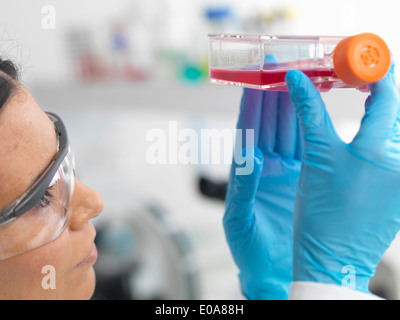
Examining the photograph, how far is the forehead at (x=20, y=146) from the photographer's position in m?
0.59

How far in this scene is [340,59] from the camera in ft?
1.86

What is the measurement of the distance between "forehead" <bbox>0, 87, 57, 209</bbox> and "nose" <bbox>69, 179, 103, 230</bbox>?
95 millimetres

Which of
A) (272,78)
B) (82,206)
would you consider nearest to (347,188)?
(272,78)

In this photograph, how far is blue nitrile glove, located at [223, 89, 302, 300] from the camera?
0.78 m

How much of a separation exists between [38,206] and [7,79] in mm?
189

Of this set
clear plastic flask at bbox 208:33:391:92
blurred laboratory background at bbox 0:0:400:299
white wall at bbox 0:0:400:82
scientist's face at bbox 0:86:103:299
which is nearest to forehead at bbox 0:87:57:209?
scientist's face at bbox 0:86:103:299

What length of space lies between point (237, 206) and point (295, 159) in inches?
6.5

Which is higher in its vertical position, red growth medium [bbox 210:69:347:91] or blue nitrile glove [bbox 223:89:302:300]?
red growth medium [bbox 210:69:347:91]

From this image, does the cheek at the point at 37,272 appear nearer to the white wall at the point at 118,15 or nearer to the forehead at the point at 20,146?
the forehead at the point at 20,146

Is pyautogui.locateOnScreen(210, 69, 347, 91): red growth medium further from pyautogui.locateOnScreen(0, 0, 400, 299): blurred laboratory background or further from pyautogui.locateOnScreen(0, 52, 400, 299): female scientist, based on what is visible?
pyautogui.locateOnScreen(0, 0, 400, 299): blurred laboratory background

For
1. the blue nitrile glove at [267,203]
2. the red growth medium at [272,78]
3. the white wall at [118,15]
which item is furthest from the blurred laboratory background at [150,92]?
the red growth medium at [272,78]

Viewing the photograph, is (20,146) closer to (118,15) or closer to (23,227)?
(23,227)

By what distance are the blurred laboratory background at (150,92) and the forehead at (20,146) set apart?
0.91 m
